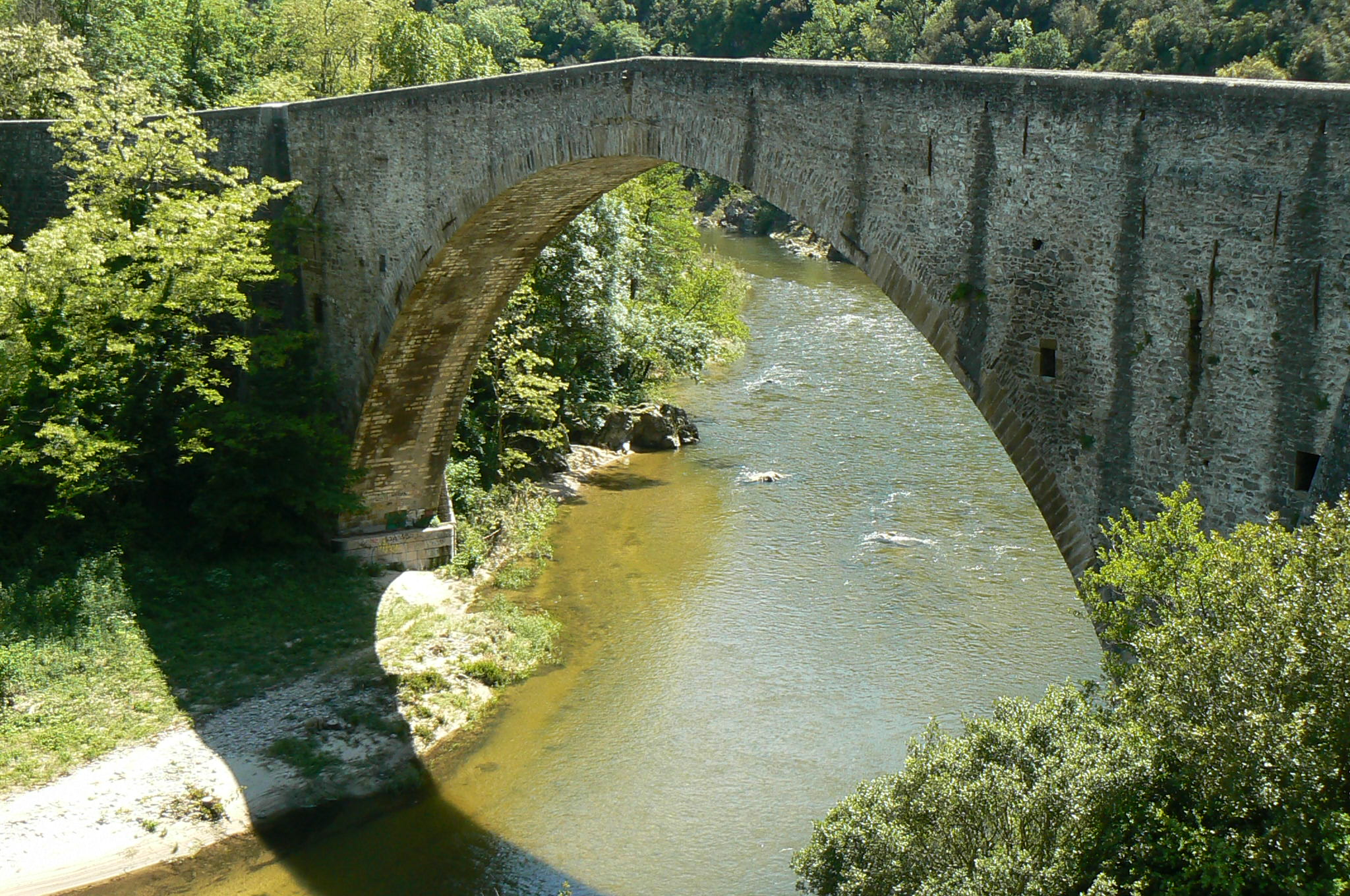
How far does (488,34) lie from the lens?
61.8 metres

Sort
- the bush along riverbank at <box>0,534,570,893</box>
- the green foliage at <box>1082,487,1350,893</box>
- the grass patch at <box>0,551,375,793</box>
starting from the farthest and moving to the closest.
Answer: the grass patch at <box>0,551,375,793</box>
the bush along riverbank at <box>0,534,570,893</box>
the green foliage at <box>1082,487,1350,893</box>

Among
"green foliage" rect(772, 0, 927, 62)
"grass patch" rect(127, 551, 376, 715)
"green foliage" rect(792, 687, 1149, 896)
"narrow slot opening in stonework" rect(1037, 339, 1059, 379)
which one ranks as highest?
"green foliage" rect(772, 0, 927, 62)

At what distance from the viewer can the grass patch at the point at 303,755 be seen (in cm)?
1310

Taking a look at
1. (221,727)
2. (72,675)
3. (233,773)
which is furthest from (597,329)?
(233,773)

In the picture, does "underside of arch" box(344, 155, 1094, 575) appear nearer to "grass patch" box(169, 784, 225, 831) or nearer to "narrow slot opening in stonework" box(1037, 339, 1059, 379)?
"narrow slot opening in stonework" box(1037, 339, 1059, 379)

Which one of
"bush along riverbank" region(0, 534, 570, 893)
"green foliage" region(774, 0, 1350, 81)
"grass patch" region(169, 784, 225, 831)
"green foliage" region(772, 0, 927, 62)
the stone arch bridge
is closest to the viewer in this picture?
the stone arch bridge

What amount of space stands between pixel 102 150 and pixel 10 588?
25.8ft

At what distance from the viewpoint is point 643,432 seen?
24172mm

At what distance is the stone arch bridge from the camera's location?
26.2 feet

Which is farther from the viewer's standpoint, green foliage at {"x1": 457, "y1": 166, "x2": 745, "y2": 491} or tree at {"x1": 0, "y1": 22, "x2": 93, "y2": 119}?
tree at {"x1": 0, "y1": 22, "x2": 93, "y2": 119}

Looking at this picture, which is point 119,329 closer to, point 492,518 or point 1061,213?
point 492,518

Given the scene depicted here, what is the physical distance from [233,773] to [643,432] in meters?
12.5

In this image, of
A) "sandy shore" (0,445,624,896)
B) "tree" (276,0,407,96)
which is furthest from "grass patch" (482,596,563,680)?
"tree" (276,0,407,96)

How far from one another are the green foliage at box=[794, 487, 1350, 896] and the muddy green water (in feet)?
12.4
